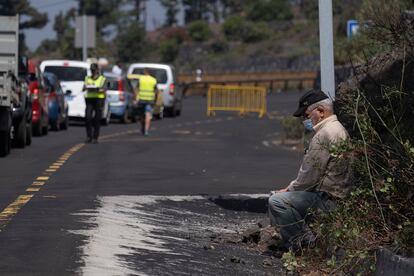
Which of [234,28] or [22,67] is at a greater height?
[234,28]

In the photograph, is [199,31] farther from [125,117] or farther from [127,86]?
[125,117]

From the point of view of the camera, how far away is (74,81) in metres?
35.8

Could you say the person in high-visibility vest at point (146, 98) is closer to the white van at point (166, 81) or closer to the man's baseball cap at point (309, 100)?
the white van at point (166, 81)

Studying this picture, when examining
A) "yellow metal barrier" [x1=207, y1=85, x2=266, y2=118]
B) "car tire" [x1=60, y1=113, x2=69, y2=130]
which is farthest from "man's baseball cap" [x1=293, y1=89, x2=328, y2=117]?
"yellow metal barrier" [x1=207, y1=85, x2=266, y2=118]

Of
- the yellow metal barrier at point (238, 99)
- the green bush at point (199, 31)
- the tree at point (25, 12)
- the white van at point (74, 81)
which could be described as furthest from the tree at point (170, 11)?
the white van at point (74, 81)

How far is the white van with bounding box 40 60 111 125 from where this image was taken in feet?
117

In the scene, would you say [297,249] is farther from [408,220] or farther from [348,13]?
[348,13]

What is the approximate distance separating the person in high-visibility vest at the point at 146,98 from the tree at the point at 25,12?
47.7 metres

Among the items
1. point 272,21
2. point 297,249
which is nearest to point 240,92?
point 297,249

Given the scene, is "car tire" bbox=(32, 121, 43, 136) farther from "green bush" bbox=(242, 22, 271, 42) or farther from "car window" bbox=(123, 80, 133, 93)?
"green bush" bbox=(242, 22, 271, 42)

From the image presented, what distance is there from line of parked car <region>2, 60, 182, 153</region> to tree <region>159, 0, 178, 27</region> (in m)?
74.4

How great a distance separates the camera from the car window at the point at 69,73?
1417 inches

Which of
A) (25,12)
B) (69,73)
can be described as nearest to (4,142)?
(69,73)

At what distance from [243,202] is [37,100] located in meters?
14.9
